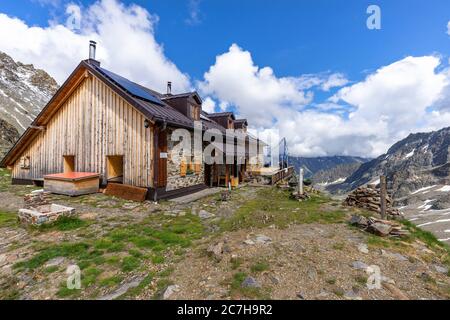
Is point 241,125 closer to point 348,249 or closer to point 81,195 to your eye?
point 81,195

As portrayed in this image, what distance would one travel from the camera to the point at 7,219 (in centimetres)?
839

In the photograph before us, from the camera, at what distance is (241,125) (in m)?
30.4

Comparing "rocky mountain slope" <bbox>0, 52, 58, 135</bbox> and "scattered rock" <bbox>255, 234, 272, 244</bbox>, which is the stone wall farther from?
"rocky mountain slope" <bbox>0, 52, 58, 135</bbox>

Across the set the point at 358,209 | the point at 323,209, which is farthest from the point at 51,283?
the point at 358,209

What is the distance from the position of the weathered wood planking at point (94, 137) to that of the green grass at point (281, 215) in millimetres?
5732

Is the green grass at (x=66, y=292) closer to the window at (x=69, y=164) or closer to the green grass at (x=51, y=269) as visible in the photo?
the green grass at (x=51, y=269)

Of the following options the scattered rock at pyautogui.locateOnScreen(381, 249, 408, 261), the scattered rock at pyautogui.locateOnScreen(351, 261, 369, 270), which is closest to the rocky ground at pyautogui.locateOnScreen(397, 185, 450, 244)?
the scattered rock at pyautogui.locateOnScreen(381, 249, 408, 261)

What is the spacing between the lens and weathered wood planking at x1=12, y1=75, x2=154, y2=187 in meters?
12.4

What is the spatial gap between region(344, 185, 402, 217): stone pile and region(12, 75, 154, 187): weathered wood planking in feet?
36.6

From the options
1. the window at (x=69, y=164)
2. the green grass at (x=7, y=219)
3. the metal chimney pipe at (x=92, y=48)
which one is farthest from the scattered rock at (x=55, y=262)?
the metal chimney pipe at (x=92, y=48)

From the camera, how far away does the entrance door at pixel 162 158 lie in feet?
40.2
